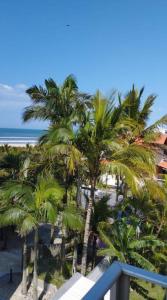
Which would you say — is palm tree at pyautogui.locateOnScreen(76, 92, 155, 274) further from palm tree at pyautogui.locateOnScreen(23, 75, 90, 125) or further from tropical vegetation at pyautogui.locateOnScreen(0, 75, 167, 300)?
palm tree at pyautogui.locateOnScreen(23, 75, 90, 125)

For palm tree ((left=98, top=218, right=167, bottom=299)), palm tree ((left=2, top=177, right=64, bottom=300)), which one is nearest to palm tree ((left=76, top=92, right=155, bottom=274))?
palm tree ((left=2, top=177, right=64, bottom=300))

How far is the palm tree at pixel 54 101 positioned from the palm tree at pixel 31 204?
300 cm

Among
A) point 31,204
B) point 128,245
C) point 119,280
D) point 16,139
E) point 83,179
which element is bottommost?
point 128,245

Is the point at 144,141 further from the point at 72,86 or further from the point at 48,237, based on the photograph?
the point at 48,237

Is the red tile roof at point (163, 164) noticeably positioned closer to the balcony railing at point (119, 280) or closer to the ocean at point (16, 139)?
the ocean at point (16, 139)

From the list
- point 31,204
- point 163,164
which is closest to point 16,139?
point 163,164

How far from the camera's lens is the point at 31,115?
13312 millimetres

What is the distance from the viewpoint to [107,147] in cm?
1054

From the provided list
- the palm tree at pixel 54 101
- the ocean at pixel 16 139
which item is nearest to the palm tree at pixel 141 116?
the palm tree at pixel 54 101

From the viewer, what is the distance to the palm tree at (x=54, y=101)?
41.7ft

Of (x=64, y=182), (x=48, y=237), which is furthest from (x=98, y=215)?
(x=48, y=237)

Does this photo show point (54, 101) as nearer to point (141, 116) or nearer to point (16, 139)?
point (141, 116)

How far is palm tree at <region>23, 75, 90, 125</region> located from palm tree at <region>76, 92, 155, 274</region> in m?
1.74

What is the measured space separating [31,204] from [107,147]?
124 inches
